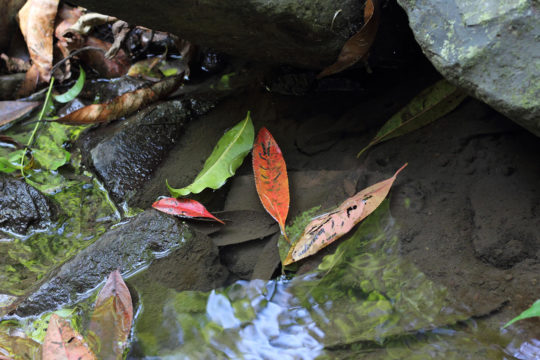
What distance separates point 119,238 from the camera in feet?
5.79

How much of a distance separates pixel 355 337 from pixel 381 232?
0.37 metres

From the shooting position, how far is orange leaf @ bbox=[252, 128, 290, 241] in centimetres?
179

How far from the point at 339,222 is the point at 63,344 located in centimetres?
95

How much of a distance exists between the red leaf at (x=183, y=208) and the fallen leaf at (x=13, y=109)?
1.11 metres

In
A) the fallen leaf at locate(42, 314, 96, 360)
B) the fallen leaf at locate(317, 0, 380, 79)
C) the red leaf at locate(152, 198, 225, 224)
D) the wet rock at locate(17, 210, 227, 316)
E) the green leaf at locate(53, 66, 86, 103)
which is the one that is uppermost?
the fallen leaf at locate(317, 0, 380, 79)

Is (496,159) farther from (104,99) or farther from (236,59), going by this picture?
(104,99)

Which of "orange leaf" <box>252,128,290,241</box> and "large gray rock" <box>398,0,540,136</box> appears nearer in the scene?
"large gray rock" <box>398,0,540,136</box>

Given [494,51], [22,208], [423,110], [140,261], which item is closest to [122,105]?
[22,208]

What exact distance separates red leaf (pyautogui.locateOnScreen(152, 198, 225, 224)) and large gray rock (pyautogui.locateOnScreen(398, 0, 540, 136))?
100cm

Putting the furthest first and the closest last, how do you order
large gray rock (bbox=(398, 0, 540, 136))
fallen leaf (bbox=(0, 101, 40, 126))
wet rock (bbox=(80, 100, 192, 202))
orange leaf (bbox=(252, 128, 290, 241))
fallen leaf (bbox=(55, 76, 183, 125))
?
fallen leaf (bbox=(0, 101, 40, 126)) → fallen leaf (bbox=(55, 76, 183, 125)) → wet rock (bbox=(80, 100, 192, 202)) → orange leaf (bbox=(252, 128, 290, 241)) → large gray rock (bbox=(398, 0, 540, 136))

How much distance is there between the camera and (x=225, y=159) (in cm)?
199

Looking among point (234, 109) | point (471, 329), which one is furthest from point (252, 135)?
point (471, 329)

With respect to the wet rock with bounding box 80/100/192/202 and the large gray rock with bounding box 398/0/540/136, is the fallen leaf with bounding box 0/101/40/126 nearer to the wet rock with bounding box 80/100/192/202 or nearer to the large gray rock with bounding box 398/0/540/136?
the wet rock with bounding box 80/100/192/202

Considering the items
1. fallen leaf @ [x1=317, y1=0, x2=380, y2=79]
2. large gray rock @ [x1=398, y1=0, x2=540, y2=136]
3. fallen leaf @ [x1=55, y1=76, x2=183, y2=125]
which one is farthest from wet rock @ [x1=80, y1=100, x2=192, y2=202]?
large gray rock @ [x1=398, y1=0, x2=540, y2=136]
